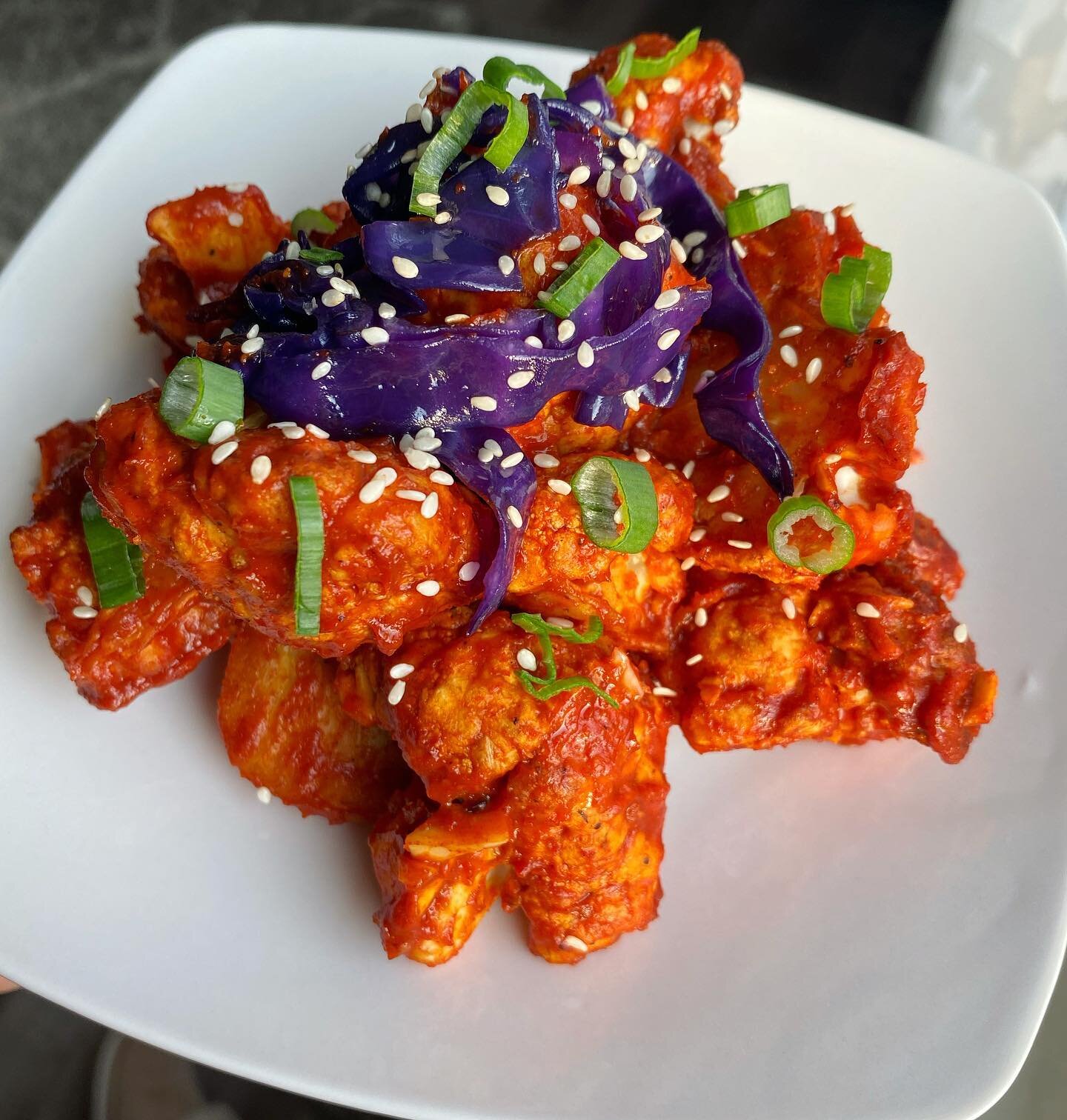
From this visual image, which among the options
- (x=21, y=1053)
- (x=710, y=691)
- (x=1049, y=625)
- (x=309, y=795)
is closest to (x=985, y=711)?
(x=1049, y=625)

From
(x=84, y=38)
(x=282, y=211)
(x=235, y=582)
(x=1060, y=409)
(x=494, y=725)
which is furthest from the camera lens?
(x=84, y=38)

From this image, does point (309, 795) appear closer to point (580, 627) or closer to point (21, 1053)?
point (580, 627)

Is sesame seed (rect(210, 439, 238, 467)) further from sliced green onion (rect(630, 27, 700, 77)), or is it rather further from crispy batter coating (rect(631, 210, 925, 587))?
sliced green onion (rect(630, 27, 700, 77))

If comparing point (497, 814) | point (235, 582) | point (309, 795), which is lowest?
point (309, 795)

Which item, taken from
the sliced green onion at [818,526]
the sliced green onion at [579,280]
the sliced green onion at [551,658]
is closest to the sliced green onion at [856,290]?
the sliced green onion at [818,526]

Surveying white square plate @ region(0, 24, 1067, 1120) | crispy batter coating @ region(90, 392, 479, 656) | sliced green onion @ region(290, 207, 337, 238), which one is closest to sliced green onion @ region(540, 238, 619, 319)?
crispy batter coating @ region(90, 392, 479, 656)

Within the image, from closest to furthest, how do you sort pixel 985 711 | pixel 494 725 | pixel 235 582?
1. pixel 235 582
2. pixel 494 725
3. pixel 985 711
